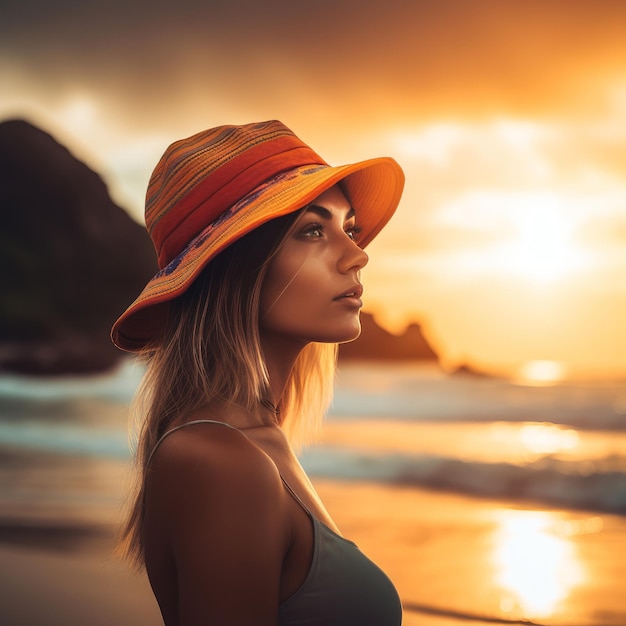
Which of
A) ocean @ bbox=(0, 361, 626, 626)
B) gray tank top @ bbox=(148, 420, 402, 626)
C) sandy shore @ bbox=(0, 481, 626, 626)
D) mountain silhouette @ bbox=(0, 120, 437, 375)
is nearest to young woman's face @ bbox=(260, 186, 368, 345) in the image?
gray tank top @ bbox=(148, 420, 402, 626)

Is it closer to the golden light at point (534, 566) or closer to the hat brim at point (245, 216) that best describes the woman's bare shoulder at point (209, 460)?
Result: the hat brim at point (245, 216)

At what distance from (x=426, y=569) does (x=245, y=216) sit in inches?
128

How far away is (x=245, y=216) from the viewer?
1.14m

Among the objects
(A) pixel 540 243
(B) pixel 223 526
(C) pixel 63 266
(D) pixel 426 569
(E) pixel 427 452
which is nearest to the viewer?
(B) pixel 223 526

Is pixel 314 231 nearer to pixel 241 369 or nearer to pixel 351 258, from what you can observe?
pixel 351 258

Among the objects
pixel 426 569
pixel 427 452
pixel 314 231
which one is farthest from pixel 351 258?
pixel 427 452

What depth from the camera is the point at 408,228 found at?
28.0 ft

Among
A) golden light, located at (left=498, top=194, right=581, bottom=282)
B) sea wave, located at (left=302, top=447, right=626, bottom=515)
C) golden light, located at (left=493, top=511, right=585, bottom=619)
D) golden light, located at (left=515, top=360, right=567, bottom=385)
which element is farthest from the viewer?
golden light, located at (left=515, top=360, right=567, bottom=385)

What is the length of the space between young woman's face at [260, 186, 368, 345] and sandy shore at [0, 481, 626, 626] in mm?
2431

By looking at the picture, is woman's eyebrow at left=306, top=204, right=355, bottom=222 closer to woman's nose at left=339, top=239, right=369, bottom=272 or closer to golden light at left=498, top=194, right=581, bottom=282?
woman's nose at left=339, top=239, right=369, bottom=272

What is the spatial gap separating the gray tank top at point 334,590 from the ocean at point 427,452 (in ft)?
8.28

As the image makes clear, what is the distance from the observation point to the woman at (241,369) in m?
0.94

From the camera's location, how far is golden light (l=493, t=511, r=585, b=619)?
3.54 metres

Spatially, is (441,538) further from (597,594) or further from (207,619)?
(207,619)
